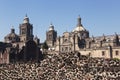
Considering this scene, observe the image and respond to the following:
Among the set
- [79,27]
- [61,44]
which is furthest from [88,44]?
[79,27]

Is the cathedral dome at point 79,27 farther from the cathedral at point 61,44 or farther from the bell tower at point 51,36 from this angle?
the bell tower at point 51,36

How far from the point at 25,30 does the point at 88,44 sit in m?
27.6

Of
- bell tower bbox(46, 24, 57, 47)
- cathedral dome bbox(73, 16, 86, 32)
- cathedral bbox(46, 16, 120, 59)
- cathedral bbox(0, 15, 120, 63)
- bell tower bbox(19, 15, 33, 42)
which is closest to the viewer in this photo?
cathedral bbox(0, 15, 120, 63)

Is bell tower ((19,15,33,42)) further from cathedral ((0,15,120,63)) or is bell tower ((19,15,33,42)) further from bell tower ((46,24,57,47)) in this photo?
bell tower ((46,24,57,47))

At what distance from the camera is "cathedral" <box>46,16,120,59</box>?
8969 centimetres

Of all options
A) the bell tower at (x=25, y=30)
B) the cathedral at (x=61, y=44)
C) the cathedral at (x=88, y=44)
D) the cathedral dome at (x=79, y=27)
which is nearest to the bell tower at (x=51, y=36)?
the cathedral at (x=61, y=44)

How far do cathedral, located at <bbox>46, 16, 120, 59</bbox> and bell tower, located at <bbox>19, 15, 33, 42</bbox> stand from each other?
10882mm

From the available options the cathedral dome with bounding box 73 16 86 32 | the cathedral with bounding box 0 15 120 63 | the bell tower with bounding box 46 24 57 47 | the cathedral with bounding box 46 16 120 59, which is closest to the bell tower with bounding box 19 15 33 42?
the cathedral with bounding box 0 15 120 63

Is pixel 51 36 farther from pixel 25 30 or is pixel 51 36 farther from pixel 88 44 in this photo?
pixel 88 44

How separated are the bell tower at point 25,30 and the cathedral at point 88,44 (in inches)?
428

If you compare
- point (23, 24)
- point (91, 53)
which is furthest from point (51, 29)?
point (91, 53)

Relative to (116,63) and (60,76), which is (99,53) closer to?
(116,63)

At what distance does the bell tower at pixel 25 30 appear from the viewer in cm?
11762

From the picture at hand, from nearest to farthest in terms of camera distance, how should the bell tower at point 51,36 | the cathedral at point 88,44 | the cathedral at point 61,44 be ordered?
the cathedral at point 61,44
the cathedral at point 88,44
the bell tower at point 51,36
